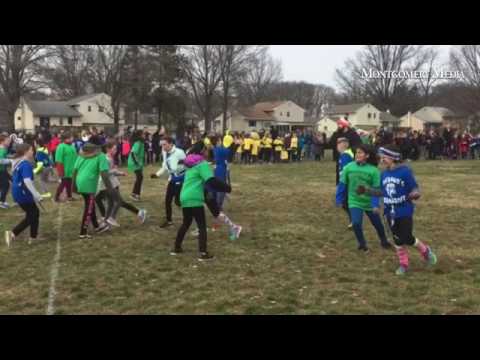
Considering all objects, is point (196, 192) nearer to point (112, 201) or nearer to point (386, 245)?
point (112, 201)

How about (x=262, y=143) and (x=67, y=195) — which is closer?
(x=67, y=195)

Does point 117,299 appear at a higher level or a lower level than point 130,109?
lower

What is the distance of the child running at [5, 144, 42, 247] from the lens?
783 centimetres

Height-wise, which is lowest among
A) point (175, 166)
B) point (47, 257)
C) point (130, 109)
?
point (47, 257)

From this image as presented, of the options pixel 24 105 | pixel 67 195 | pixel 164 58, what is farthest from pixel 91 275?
pixel 24 105

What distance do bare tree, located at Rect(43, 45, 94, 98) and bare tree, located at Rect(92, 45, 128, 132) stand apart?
1525 millimetres

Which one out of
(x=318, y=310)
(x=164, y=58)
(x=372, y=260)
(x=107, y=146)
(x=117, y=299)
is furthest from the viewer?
(x=164, y=58)

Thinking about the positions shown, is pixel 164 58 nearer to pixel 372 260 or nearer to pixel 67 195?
pixel 67 195

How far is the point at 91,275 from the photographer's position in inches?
254

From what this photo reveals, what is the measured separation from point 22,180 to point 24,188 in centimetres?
15

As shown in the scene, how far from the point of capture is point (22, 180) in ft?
25.8

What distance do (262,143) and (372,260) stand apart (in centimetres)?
1952

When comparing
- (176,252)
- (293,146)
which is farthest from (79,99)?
(176,252)

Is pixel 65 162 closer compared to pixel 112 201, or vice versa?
pixel 112 201
